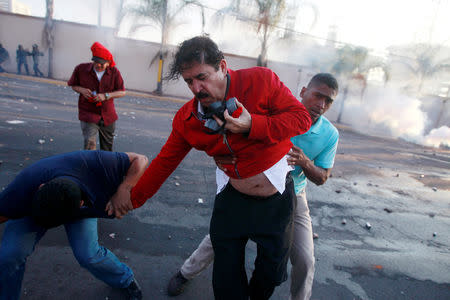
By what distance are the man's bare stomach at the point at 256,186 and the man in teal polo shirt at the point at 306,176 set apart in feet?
1.15

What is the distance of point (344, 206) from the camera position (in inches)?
196

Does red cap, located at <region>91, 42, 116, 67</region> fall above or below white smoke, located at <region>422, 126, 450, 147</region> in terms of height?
above

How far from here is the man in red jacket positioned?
1.57m

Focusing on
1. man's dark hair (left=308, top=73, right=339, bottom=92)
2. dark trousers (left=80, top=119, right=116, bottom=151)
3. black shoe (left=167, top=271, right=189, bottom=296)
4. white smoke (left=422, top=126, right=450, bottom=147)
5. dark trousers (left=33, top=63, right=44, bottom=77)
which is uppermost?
man's dark hair (left=308, top=73, right=339, bottom=92)

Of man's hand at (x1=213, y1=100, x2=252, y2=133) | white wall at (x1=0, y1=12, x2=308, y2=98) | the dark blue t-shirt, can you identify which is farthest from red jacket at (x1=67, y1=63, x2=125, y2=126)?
white wall at (x1=0, y1=12, x2=308, y2=98)

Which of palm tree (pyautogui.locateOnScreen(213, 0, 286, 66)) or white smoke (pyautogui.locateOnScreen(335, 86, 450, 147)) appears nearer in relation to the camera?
palm tree (pyautogui.locateOnScreen(213, 0, 286, 66))

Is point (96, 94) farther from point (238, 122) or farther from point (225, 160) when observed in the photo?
point (238, 122)

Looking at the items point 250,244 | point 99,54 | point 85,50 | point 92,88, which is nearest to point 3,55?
point 85,50

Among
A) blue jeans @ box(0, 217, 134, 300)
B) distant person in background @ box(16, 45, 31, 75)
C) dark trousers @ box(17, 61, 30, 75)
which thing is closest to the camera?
blue jeans @ box(0, 217, 134, 300)

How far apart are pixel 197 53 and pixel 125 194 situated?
1.13m

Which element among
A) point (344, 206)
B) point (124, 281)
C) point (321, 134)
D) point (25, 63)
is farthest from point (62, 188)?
point (25, 63)


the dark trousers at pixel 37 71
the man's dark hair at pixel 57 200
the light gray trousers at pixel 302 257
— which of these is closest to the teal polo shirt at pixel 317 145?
the light gray trousers at pixel 302 257

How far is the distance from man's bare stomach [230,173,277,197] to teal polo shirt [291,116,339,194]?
63 cm

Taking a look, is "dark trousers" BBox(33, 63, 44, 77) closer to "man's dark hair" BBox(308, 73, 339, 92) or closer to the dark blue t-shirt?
the dark blue t-shirt
